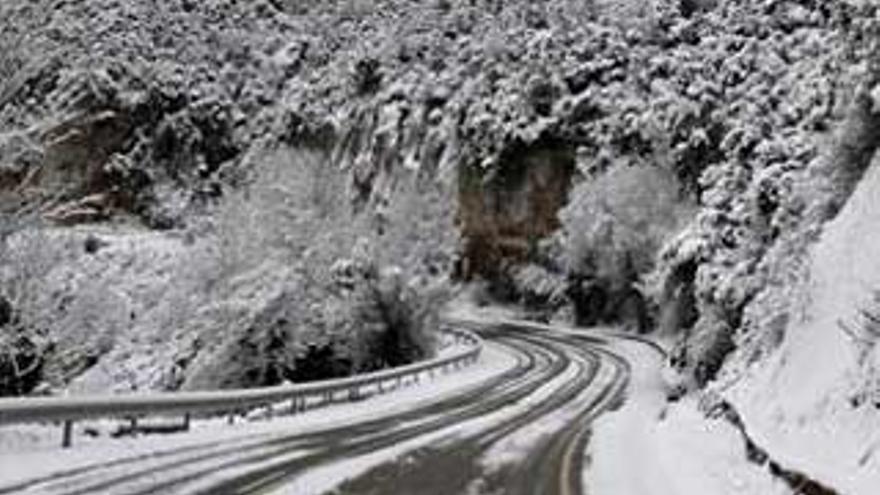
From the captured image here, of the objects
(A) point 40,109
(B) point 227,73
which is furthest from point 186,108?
(A) point 40,109

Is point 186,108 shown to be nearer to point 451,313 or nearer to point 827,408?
point 451,313

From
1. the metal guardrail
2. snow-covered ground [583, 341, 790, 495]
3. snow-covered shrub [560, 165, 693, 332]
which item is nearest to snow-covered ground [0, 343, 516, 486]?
the metal guardrail

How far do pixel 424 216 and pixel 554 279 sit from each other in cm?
2367

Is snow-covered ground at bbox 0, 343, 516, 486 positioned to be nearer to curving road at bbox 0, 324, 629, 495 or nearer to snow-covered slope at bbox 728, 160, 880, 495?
curving road at bbox 0, 324, 629, 495

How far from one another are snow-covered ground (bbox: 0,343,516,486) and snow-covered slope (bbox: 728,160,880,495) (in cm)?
705

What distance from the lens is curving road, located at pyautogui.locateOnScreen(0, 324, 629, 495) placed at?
15.0 metres

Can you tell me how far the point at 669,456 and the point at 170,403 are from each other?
301 inches

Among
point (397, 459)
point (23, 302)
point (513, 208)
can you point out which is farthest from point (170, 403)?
point (513, 208)

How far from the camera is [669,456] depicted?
22266mm

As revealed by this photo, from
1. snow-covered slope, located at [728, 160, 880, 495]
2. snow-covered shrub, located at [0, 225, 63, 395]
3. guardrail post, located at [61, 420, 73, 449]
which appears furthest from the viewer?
snow-covered shrub, located at [0, 225, 63, 395]

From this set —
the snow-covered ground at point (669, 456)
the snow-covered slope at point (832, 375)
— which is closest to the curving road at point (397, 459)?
the snow-covered ground at point (669, 456)

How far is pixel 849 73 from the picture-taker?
2947 centimetres

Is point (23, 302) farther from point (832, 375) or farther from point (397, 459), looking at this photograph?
point (832, 375)

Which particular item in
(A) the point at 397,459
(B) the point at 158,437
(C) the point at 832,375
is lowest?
(A) the point at 397,459
